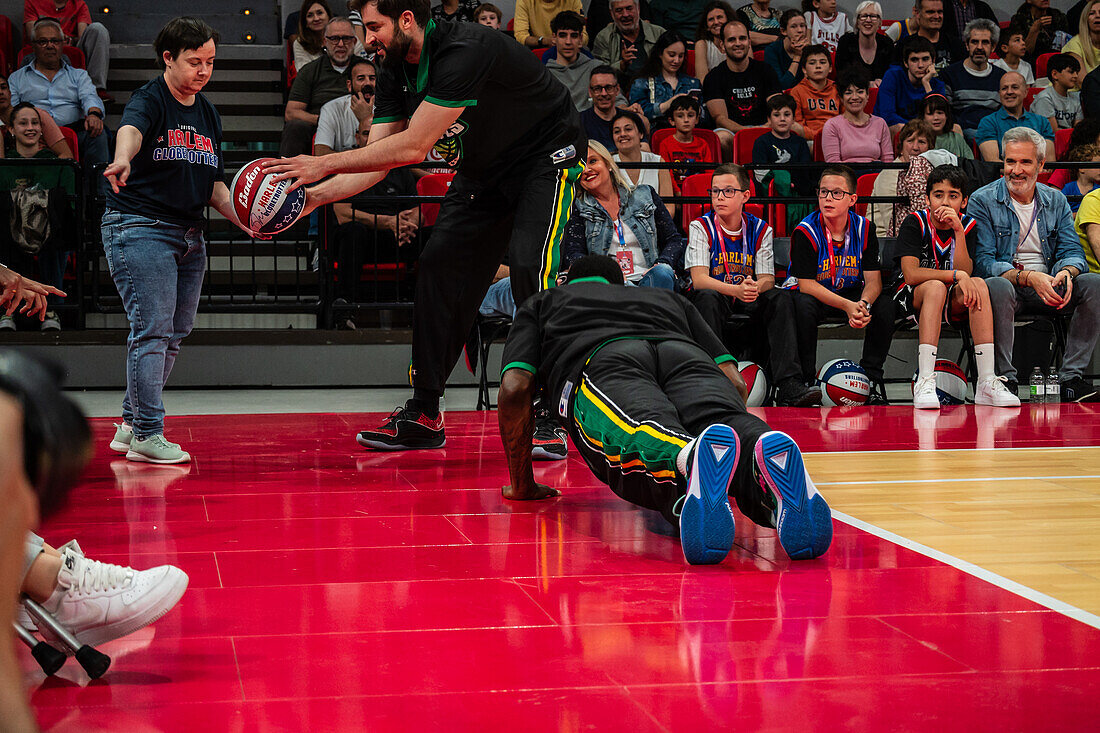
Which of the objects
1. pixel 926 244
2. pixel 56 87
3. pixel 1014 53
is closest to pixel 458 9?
pixel 56 87

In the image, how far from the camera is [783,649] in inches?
88.8

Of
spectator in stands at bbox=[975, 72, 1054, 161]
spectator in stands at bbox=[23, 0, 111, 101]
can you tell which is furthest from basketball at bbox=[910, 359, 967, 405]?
spectator in stands at bbox=[23, 0, 111, 101]

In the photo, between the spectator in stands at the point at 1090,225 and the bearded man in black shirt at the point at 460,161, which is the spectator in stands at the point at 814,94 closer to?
the spectator in stands at the point at 1090,225

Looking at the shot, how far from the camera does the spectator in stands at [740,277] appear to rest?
23.3 feet

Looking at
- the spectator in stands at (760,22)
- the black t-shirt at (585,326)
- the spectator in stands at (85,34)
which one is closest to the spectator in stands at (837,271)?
the black t-shirt at (585,326)

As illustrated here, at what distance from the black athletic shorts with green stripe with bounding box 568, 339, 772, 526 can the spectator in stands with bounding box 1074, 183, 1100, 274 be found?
5378mm

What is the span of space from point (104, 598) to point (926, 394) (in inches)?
217

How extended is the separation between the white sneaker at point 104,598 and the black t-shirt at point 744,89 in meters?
8.93

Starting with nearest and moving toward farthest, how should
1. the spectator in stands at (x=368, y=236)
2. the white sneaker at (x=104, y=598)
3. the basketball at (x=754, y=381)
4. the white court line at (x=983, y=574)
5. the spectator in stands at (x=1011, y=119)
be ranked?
1. the white sneaker at (x=104, y=598)
2. the white court line at (x=983, y=574)
3. the basketball at (x=754, y=381)
4. the spectator in stands at (x=368, y=236)
5. the spectator in stands at (x=1011, y=119)

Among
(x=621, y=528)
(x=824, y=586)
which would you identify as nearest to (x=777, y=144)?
(x=621, y=528)

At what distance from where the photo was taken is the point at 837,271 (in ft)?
24.3

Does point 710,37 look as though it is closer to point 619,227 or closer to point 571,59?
point 571,59

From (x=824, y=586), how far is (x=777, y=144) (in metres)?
7.14

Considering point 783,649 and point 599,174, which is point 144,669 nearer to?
point 783,649
